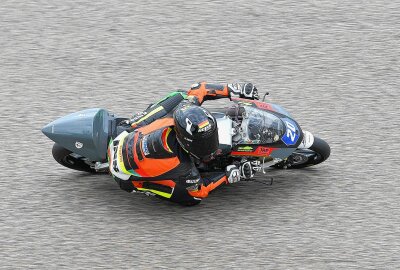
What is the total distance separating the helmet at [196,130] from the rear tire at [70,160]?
4.98 feet

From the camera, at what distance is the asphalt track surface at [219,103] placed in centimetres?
873

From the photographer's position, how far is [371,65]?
37.7ft

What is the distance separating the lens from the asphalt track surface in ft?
28.7

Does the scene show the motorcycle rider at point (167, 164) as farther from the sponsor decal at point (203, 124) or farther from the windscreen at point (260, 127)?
the windscreen at point (260, 127)

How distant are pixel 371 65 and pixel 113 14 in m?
3.63

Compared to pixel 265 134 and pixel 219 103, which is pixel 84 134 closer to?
pixel 265 134

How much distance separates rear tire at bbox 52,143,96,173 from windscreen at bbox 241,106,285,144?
1.83 meters

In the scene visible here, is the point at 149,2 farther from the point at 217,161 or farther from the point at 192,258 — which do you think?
the point at 192,258

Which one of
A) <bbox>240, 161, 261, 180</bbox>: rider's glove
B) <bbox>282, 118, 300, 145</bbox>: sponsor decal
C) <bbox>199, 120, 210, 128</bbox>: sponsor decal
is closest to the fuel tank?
<bbox>199, 120, 210, 128</bbox>: sponsor decal

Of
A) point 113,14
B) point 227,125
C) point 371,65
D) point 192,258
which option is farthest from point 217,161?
point 113,14

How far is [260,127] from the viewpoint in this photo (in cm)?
895

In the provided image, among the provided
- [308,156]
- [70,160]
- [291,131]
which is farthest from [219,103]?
[70,160]

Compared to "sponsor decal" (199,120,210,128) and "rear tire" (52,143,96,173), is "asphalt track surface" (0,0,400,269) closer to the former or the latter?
"rear tire" (52,143,96,173)

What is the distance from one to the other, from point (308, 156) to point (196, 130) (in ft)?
5.74
